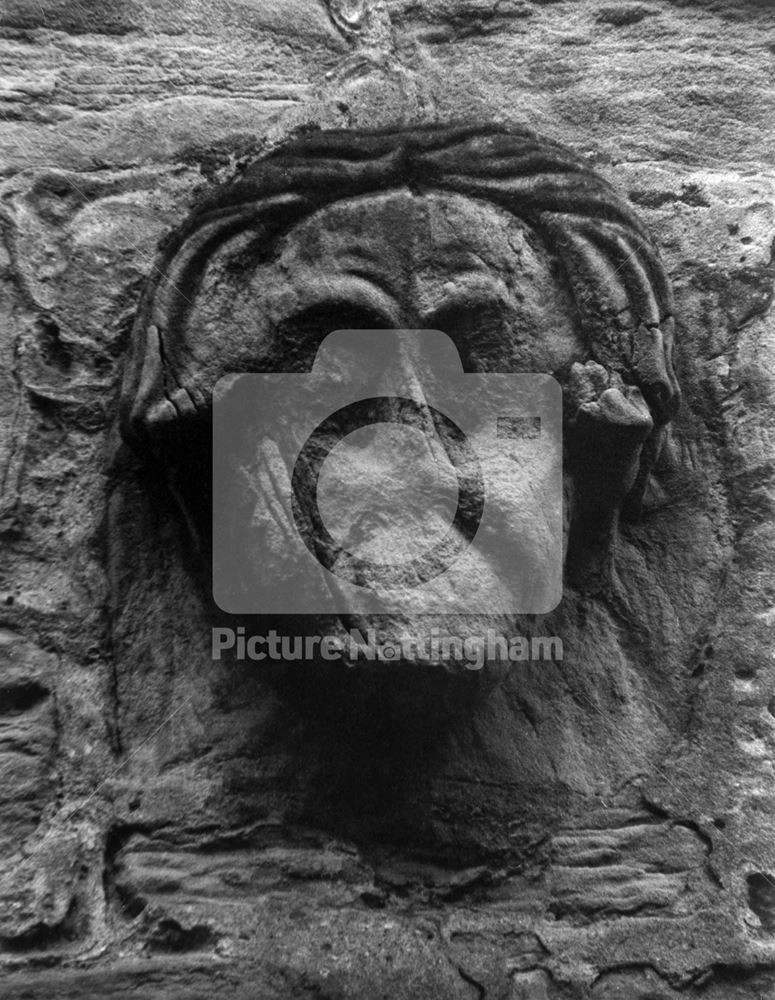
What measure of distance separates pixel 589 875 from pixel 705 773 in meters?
0.20

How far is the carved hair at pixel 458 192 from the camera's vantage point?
1.17 meters

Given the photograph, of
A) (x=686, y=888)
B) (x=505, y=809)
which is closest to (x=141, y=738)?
(x=505, y=809)

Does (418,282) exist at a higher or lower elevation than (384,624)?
higher

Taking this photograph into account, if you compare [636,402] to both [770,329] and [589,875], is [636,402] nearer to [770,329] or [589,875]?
[770,329]

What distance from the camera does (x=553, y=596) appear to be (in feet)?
3.83

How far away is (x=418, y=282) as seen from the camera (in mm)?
1138

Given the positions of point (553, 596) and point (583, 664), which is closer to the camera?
point (553, 596)
